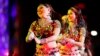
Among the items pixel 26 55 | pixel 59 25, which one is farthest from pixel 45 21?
pixel 26 55

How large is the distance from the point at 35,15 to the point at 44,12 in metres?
0.07

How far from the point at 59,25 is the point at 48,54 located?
24 centimetres

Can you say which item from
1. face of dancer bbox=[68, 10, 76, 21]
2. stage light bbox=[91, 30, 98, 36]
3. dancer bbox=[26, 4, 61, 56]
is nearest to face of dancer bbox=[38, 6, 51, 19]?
dancer bbox=[26, 4, 61, 56]

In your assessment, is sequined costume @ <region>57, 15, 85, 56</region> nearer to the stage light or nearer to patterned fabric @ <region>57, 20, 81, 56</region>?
patterned fabric @ <region>57, 20, 81, 56</region>

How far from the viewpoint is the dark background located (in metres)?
2.93

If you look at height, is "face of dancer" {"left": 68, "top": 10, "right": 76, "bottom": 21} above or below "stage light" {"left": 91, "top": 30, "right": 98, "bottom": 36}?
above

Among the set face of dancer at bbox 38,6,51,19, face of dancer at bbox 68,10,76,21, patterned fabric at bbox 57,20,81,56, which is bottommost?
patterned fabric at bbox 57,20,81,56

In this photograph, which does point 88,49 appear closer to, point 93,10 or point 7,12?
point 93,10

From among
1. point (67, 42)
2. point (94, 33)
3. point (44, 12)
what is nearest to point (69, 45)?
point (67, 42)

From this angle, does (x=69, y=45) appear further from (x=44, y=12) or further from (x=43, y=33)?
(x=44, y=12)

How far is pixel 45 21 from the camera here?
9.78 ft

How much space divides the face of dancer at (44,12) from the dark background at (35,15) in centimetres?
4

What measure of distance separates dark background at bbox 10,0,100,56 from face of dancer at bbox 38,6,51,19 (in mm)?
39

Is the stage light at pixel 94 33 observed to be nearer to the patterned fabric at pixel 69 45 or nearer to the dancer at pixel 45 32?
the patterned fabric at pixel 69 45
